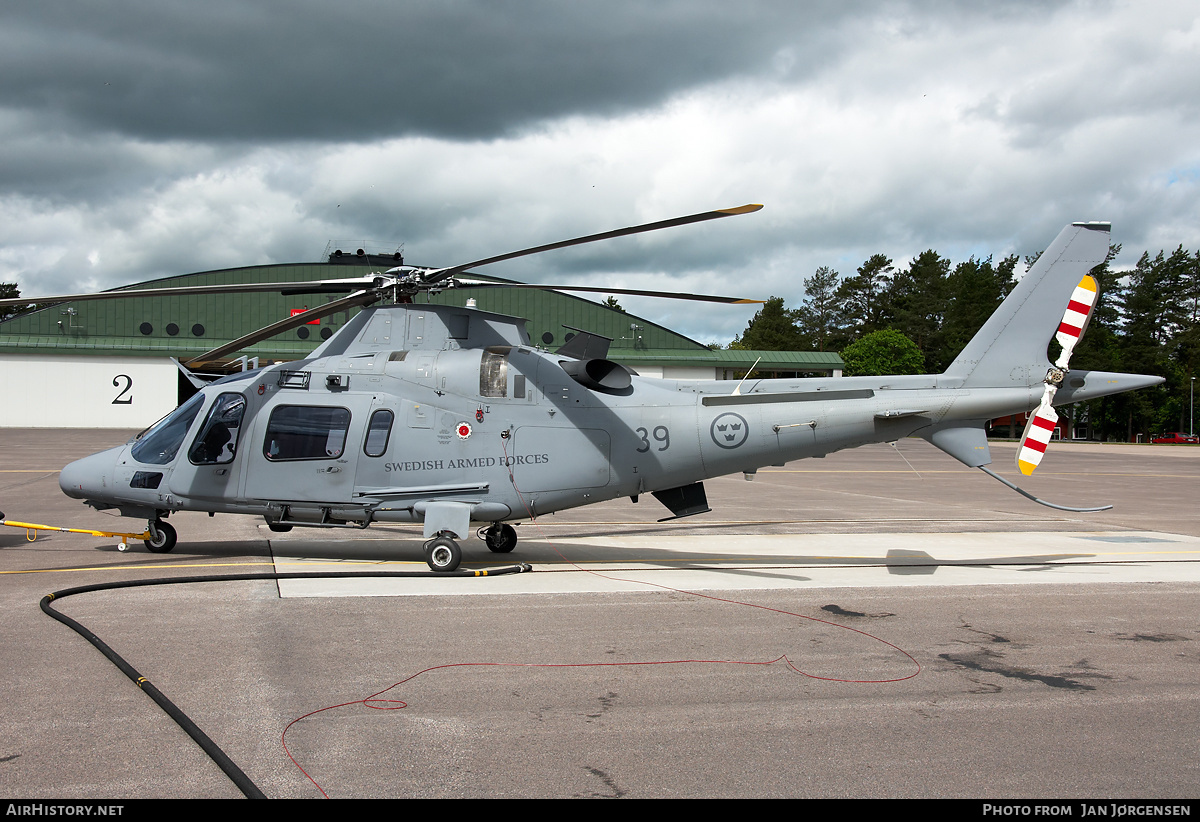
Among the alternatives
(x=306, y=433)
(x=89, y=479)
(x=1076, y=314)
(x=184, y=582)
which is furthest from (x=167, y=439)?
(x=1076, y=314)

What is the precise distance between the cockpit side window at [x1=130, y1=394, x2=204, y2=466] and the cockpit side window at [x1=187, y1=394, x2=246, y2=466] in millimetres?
289

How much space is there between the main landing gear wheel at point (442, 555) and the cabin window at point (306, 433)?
1827mm

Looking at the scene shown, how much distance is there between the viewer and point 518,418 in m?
10.5

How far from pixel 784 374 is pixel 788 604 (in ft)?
177

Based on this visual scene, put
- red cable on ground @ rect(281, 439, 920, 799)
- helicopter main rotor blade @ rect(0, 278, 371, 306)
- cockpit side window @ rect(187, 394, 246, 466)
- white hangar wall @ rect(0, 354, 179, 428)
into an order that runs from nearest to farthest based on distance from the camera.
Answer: red cable on ground @ rect(281, 439, 920, 799) < helicopter main rotor blade @ rect(0, 278, 371, 306) < cockpit side window @ rect(187, 394, 246, 466) < white hangar wall @ rect(0, 354, 179, 428)

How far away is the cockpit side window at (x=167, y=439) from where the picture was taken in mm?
10945

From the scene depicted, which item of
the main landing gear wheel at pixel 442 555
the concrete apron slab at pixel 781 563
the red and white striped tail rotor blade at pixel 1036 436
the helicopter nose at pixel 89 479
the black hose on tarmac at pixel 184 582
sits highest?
the red and white striped tail rotor blade at pixel 1036 436

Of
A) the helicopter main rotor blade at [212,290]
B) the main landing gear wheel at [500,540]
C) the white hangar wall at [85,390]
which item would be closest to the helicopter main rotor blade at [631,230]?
the helicopter main rotor blade at [212,290]

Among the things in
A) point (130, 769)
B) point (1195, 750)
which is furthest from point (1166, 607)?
point (130, 769)

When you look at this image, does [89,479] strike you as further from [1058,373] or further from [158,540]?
[1058,373]

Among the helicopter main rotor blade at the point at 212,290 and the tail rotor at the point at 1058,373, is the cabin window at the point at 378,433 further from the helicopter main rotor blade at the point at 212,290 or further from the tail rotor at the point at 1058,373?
the tail rotor at the point at 1058,373

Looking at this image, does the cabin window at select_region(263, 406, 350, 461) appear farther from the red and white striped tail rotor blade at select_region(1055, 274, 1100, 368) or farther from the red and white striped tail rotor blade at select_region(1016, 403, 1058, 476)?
the red and white striped tail rotor blade at select_region(1055, 274, 1100, 368)

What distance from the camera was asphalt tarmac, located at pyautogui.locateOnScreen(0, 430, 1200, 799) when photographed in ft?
14.4

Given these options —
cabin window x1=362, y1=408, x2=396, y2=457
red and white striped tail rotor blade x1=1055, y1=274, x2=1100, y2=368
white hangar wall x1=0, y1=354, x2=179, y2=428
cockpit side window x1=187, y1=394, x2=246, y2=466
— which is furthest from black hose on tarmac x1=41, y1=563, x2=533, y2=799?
white hangar wall x1=0, y1=354, x2=179, y2=428
